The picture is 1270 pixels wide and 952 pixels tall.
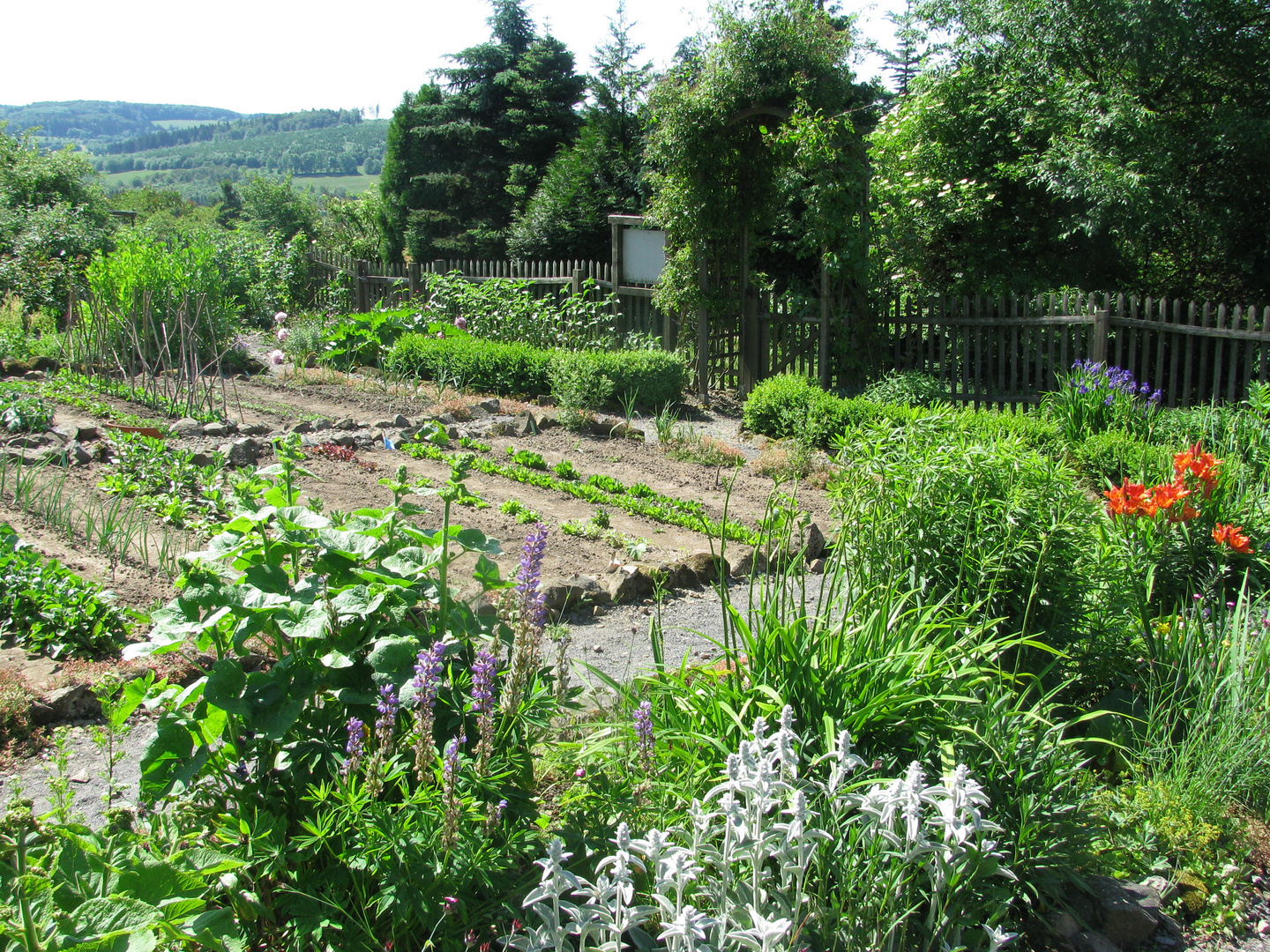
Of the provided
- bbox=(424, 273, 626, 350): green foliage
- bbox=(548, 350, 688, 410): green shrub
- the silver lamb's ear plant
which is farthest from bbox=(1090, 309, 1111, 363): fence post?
the silver lamb's ear plant

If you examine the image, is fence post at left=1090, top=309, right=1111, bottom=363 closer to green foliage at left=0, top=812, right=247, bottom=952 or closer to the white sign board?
the white sign board

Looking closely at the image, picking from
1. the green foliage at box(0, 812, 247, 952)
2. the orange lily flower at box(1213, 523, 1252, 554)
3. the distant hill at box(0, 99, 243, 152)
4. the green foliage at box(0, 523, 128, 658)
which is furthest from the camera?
the distant hill at box(0, 99, 243, 152)

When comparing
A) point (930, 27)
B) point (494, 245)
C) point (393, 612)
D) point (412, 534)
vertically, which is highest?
point (930, 27)

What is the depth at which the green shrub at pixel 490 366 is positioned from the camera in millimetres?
10547

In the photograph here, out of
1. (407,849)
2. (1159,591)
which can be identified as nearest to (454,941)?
(407,849)

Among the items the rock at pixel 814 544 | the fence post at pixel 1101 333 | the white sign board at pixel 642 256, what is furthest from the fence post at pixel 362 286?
the rock at pixel 814 544

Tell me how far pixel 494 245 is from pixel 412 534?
68.9 feet

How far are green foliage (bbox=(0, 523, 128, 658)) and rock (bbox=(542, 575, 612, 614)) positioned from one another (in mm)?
1862

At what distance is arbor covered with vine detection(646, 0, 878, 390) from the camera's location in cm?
951

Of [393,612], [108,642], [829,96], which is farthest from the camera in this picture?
[829,96]

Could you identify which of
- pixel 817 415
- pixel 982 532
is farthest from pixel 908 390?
pixel 982 532

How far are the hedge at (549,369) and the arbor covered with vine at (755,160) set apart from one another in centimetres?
114

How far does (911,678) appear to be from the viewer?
7.72 ft

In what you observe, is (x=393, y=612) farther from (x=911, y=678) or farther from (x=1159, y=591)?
(x=1159, y=591)
